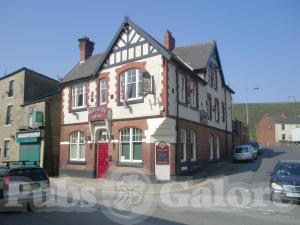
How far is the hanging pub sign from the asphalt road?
9.49 feet

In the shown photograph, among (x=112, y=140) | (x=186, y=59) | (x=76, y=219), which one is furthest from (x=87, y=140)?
(x=76, y=219)

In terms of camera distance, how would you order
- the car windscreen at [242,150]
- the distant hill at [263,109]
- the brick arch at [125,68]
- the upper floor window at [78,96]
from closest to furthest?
the brick arch at [125,68] < the upper floor window at [78,96] < the car windscreen at [242,150] < the distant hill at [263,109]

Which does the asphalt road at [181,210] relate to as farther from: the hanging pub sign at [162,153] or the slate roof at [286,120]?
the slate roof at [286,120]

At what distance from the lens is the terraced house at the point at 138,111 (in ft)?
65.9

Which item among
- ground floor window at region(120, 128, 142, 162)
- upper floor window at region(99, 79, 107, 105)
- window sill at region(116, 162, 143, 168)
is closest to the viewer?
window sill at region(116, 162, 143, 168)

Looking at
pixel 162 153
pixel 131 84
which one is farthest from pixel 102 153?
pixel 131 84

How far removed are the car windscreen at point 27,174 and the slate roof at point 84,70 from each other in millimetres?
13564

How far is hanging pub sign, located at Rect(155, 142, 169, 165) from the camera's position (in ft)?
65.3

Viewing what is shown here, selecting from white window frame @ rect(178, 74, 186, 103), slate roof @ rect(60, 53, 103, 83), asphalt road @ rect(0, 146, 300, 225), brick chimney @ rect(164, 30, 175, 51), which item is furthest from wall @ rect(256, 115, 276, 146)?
asphalt road @ rect(0, 146, 300, 225)

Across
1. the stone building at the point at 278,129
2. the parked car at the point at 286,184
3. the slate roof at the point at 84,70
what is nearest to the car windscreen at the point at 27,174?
the parked car at the point at 286,184

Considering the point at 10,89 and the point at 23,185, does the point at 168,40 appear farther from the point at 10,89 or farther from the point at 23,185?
the point at 23,185

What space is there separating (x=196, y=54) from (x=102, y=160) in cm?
1276

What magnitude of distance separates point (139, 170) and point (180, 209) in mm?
8762

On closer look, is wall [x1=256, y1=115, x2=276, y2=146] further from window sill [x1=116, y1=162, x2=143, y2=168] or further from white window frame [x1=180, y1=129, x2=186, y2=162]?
window sill [x1=116, y1=162, x2=143, y2=168]
